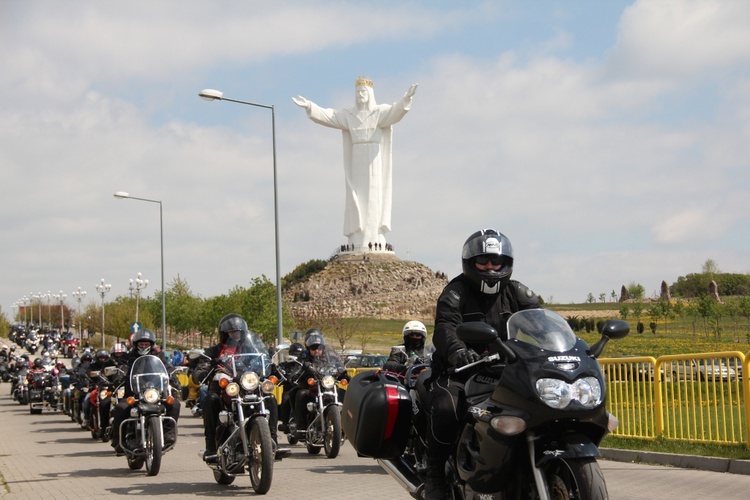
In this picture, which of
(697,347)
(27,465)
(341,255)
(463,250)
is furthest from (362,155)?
(463,250)

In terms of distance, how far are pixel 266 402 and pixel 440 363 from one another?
4.28 meters

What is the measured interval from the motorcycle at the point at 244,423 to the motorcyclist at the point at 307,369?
3581 millimetres

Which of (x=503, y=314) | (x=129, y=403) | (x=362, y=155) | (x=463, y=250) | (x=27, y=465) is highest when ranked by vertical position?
(x=362, y=155)

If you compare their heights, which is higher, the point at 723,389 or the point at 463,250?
the point at 463,250

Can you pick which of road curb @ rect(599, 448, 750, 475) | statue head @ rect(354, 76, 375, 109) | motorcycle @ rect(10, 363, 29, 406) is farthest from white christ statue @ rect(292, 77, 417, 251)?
road curb @ rect(599, 448, 750, 475)

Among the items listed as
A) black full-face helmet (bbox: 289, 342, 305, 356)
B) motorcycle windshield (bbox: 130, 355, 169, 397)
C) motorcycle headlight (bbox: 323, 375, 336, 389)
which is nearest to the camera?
motorcycle windshield (bbox: 130, 355, 169, 397)

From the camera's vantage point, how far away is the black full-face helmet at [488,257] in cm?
640

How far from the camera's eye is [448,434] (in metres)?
6.16

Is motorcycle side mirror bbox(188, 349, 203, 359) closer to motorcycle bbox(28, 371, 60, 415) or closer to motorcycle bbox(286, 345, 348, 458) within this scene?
motorcycle bbox(286, 345, 348, 458)

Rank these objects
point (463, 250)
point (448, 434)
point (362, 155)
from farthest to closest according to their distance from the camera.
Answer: point (362, 155)
point (463, 250)
point (448, 434)

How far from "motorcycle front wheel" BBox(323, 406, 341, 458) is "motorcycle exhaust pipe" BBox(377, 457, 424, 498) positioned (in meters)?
6.65

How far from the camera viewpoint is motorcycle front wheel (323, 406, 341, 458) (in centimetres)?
1360

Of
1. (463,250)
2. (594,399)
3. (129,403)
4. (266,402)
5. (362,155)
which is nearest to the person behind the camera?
(594,399)

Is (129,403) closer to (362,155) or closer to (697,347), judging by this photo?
(697,347)
